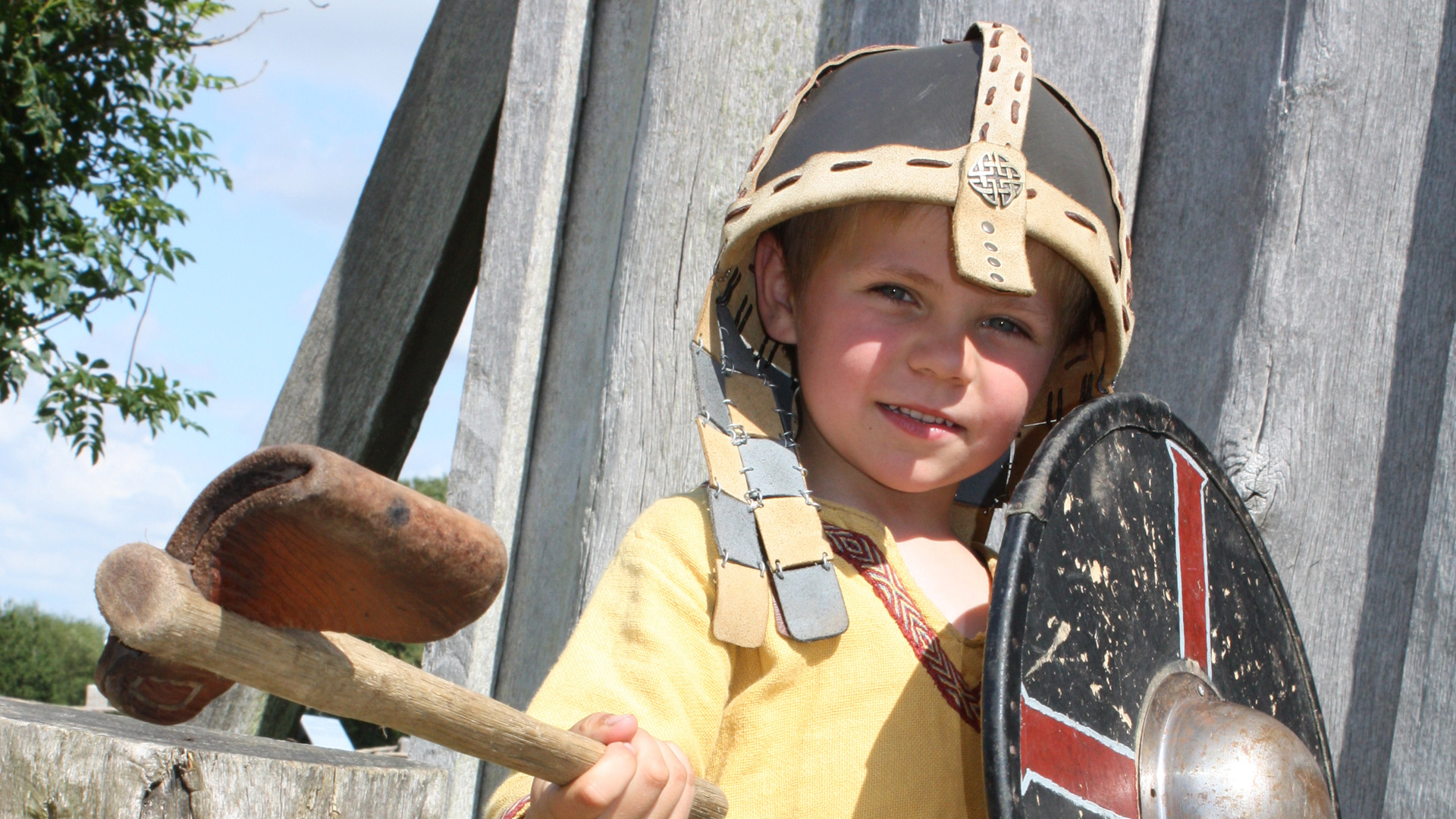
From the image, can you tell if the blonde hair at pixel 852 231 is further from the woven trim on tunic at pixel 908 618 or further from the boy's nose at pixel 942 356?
the woven trim on tunic at pixel 908 618

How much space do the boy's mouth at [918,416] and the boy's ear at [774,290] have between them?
20 centimetres

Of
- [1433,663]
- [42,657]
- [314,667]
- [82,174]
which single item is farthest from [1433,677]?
[42,657]

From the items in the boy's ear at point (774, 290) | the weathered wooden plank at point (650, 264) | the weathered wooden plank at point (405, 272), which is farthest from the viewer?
the weathered wooden plank at point (405, 272)

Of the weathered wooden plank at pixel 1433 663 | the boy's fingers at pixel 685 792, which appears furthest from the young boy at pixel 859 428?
the weathered wooden plank at pixel 1433 663

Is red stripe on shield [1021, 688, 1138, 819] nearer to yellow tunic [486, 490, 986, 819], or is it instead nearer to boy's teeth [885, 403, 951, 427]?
yellow tunic [486, 490, 986, 819]

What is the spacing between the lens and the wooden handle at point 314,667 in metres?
0.75

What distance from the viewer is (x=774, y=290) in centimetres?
175

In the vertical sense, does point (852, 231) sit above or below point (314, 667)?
above

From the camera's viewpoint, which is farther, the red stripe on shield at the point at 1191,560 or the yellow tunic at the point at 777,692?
the red stripe on shield at the point at 1191,560

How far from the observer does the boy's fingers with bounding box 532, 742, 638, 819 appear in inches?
42.7

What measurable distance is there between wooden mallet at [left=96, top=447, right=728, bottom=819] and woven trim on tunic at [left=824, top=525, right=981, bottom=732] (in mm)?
630

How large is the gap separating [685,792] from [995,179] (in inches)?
31.3

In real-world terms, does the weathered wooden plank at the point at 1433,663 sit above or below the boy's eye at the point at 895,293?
below

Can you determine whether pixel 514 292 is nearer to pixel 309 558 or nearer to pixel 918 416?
pixel 918 416
